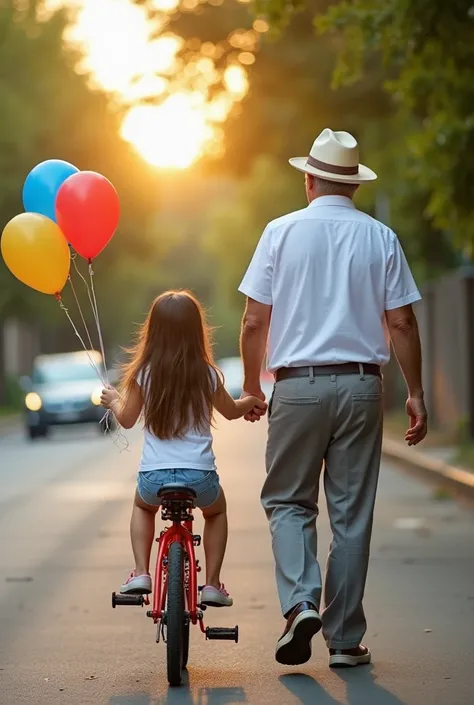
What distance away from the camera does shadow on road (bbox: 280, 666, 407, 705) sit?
5.84 meters

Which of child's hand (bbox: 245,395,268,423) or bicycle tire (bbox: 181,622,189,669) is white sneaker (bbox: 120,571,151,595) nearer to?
bicycle tire (bbox: 181,622,189,669)

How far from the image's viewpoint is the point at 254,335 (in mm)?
6496

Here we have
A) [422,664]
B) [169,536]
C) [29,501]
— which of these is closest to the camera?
[169,536]

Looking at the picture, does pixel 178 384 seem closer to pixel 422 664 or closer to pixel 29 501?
pixel 422 664

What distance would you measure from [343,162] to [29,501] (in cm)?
977

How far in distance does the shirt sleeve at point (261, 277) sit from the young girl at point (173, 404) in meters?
0.22

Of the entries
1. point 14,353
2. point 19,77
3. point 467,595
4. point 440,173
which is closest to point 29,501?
point 440,173

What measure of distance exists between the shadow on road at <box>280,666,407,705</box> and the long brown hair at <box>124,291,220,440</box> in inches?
41.7

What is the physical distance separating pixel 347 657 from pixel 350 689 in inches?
17.0

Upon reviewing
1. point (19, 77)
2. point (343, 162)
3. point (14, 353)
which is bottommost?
point (14, 353)

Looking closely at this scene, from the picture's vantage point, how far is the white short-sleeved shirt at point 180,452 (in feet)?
20.8

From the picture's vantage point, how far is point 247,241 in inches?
3031

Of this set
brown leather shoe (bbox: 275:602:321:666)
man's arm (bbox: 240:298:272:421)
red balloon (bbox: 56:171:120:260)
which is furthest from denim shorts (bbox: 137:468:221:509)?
red balloon (bbox: 56:171:120:260)

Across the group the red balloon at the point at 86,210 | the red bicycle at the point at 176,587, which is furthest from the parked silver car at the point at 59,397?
the red bicycle at the point at 176,587
